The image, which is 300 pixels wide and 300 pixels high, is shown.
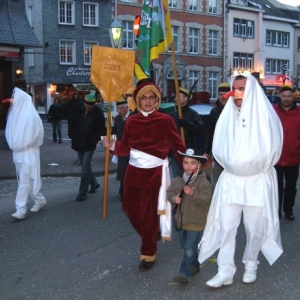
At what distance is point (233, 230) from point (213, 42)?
39838mm

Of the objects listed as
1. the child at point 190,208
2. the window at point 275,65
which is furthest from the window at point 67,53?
the child at point 190,208

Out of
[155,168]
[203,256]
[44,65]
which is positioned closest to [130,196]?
[155,168]

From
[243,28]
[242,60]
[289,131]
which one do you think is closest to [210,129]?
[289,131]

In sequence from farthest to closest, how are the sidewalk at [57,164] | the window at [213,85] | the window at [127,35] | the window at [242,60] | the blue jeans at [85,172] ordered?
the window at [242,60]
the window at [213,85]
the window at [127,35]
the sidewalk at [57,164]
the blue jeans at [85,172]

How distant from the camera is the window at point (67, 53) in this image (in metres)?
37.4

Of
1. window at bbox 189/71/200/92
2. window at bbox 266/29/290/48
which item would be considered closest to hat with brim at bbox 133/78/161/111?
window at bbox 189/71/200/92

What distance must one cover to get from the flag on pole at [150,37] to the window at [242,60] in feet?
126

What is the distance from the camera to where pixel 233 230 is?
183 inches

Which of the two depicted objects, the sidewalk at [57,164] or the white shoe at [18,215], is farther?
the sidewalk at [57,164]

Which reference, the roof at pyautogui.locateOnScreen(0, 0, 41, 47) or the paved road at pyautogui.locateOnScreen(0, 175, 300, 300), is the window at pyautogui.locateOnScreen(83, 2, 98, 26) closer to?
the roof at pyautogui.locateOnScreen(0, 0, 41, 47)

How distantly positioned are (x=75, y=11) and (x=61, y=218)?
31.9 metres

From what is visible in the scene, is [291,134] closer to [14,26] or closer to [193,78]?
[14,26]

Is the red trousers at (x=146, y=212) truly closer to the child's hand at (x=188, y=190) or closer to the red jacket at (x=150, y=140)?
the red jacket at (x=150, y=140)

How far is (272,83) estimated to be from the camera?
47.8m
